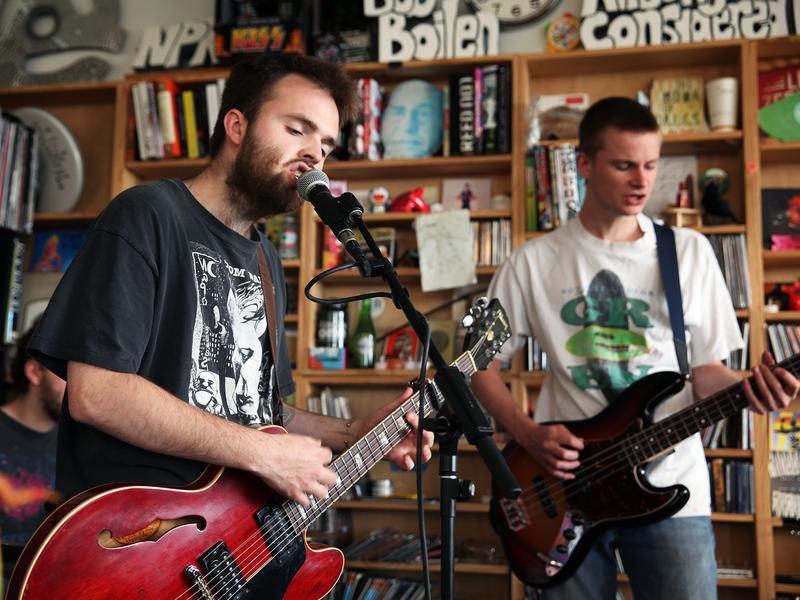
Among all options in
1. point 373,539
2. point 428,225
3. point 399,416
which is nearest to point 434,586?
point 373,539

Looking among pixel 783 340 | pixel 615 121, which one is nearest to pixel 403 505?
pixel 783 340

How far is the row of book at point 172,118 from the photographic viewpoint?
11.4 feet

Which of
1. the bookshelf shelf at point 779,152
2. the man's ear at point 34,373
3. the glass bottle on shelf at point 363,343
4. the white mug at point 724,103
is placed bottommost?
the man's ear at point 34,373

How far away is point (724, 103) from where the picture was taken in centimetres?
309

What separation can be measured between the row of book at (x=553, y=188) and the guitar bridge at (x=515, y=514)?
1.35 meters

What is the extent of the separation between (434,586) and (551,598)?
1291 mm

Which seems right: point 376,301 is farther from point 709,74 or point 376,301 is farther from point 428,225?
point 709,74

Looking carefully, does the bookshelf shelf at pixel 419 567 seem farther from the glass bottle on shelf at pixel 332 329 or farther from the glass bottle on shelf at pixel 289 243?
the glass bottle on shelf at pixel 289 243

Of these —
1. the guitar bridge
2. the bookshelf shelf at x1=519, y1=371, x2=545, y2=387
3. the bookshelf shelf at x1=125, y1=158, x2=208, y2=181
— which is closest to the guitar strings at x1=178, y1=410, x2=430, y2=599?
the guitar bridge

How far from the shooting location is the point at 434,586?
3180mm

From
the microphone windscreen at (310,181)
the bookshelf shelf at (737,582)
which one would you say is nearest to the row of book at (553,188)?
the bookshelf shelf at (737,582)

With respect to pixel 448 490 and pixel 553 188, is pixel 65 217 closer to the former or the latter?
pixel 553 188

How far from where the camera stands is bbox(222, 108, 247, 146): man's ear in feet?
5.57

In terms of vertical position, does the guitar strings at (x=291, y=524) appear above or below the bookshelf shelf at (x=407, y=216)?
below
